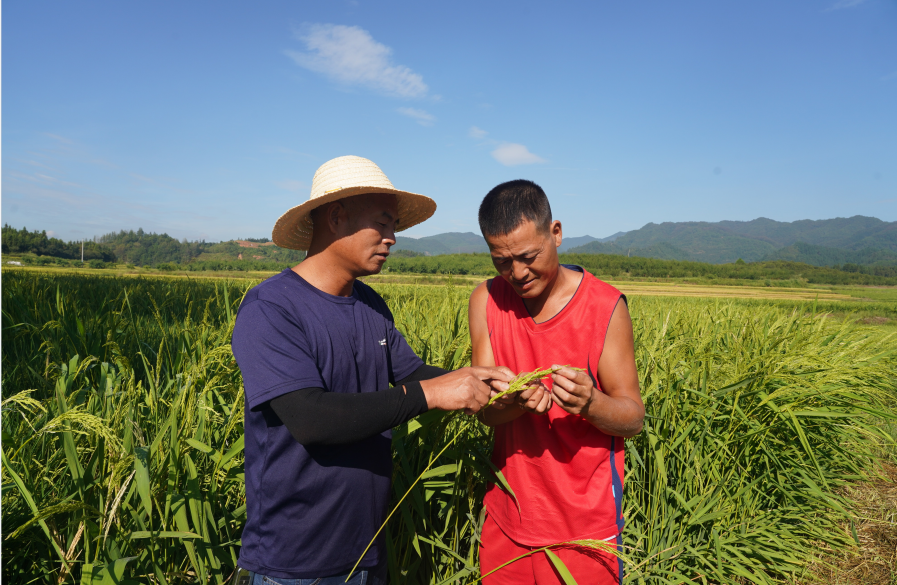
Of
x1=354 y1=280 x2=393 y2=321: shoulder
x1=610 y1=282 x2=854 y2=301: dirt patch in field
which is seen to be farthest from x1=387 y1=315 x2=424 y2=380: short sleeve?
x1=610 y1=282 x2=854 y2=301: dirt patch in field

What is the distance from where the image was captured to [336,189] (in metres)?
1.63

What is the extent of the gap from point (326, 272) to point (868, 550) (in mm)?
4292

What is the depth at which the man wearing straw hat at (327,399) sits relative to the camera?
1.30m

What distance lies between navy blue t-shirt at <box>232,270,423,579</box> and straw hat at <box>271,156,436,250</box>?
1.14 feet

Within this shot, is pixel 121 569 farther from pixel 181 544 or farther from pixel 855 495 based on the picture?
pixel 855 495

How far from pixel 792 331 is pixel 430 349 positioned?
395cm

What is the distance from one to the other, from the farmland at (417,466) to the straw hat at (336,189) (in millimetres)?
653

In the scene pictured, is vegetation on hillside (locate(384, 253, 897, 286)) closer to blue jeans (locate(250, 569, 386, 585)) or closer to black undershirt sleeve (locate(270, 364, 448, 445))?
blue jeans (locate(250, 569, 386, 585))

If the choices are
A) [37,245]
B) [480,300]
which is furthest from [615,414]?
Result: [37,245]

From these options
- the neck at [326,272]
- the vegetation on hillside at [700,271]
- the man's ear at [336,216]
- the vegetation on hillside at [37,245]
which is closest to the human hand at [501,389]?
the neck at [326,272]

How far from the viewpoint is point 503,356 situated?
187 centimetres

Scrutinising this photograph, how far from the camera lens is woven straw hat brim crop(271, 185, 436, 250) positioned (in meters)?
1.65

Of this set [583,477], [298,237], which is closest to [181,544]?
[298,237]

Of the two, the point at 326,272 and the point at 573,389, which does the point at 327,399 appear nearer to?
the point at 326,272
